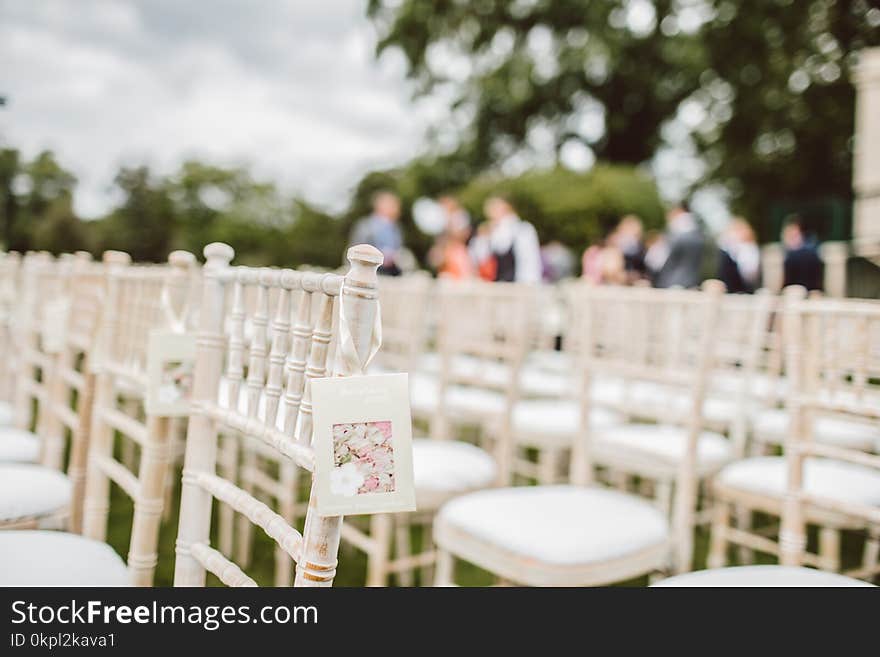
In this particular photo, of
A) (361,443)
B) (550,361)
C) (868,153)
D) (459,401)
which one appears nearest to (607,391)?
(459,401)

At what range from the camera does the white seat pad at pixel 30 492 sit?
5.16ft

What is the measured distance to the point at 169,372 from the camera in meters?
1.32

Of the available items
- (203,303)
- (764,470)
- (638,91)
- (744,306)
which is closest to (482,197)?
(638,91)

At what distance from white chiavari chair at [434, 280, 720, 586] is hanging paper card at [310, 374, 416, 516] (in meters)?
0.74

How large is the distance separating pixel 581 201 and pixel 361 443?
12.1 metres

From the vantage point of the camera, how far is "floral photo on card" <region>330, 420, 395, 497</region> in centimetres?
81

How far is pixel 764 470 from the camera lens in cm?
206

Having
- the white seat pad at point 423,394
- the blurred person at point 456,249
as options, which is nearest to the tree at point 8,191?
the white seat pad at point 423,394

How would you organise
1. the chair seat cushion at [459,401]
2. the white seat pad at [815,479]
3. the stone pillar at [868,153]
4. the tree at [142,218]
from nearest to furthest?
the white seat pad at [815,479] < the chair seat cushion at [459,401] < the stone pillar at [868,153] < the tree at [142,218]

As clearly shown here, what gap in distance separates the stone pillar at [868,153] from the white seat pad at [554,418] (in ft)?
28.8

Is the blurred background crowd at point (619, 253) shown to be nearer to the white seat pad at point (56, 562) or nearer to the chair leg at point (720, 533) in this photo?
the chair leg at point (720, 533)

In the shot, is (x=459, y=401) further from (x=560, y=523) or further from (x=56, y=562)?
(x=56, y=562)

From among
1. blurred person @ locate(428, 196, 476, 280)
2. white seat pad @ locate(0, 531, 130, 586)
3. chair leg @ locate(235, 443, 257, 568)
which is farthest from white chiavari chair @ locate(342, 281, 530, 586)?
blurred person @ locate(428, 196, 476, 280)

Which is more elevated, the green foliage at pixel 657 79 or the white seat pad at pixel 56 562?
the green foliage at pixel 657 79
